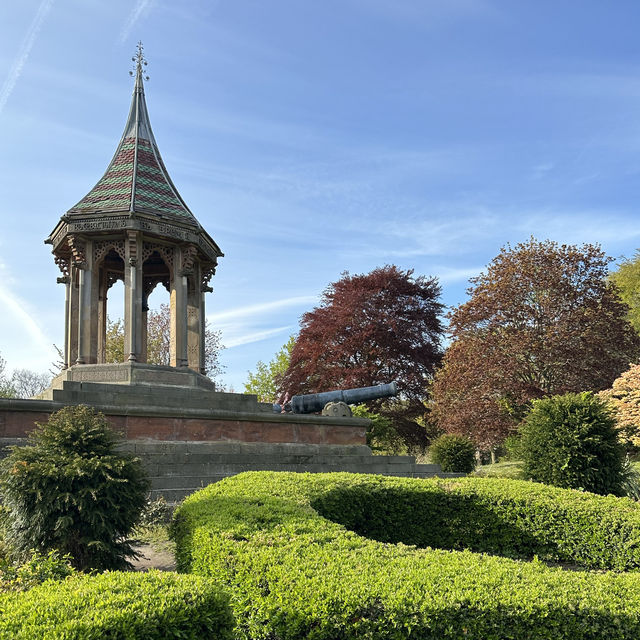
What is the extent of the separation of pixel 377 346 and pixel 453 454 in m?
10.0

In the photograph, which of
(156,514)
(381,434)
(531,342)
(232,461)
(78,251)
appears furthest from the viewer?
(381,434)

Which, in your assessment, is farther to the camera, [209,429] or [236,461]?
[209,429]

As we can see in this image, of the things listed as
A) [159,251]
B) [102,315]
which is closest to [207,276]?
[159,251]

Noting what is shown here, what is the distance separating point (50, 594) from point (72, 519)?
90.6 inches

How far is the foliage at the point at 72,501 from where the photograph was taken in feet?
18.5

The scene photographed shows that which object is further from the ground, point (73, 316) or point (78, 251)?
point (78, 251)

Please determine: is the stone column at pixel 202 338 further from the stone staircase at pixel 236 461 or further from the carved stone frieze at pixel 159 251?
the stone staircase at pixel 236 461

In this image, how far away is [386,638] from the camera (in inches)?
141

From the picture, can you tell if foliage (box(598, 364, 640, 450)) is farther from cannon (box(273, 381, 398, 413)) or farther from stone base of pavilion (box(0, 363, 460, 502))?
stone base of pavilion (box(0, 363, 460, 502))

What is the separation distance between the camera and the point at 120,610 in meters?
3.21

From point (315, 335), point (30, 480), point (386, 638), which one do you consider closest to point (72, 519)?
point (30, 480)

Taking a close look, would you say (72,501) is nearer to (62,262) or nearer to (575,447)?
(575,447)

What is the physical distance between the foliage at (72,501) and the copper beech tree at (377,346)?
2033 cm

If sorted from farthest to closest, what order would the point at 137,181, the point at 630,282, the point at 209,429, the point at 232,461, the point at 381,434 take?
the point at 630,282, the point at 381,434, the point at 137,181, the point at 209,429, the point at 232,461
